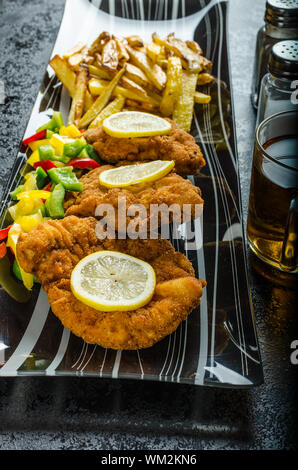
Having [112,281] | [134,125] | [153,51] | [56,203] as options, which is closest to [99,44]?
[153,51]

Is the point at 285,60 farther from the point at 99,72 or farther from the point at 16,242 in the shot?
the point at 16,242

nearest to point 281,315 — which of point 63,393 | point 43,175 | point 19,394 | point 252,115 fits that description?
point 63,393

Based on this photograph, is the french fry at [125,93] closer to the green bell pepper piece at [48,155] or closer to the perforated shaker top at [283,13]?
the green bell pepper piece at [48,155]

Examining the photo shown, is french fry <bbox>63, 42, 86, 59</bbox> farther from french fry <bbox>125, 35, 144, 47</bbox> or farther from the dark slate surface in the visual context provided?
the dark slate surface

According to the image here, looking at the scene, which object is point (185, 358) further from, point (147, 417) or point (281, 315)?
point (281, 315)

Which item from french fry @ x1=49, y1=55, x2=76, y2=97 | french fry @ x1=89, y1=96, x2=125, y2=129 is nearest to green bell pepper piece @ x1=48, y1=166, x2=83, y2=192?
french fry @ x1=89, y1=96, x2=125, y2=129

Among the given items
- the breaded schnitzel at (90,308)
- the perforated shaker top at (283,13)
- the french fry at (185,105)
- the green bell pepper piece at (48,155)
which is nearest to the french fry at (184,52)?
the french fry at (185,105)
